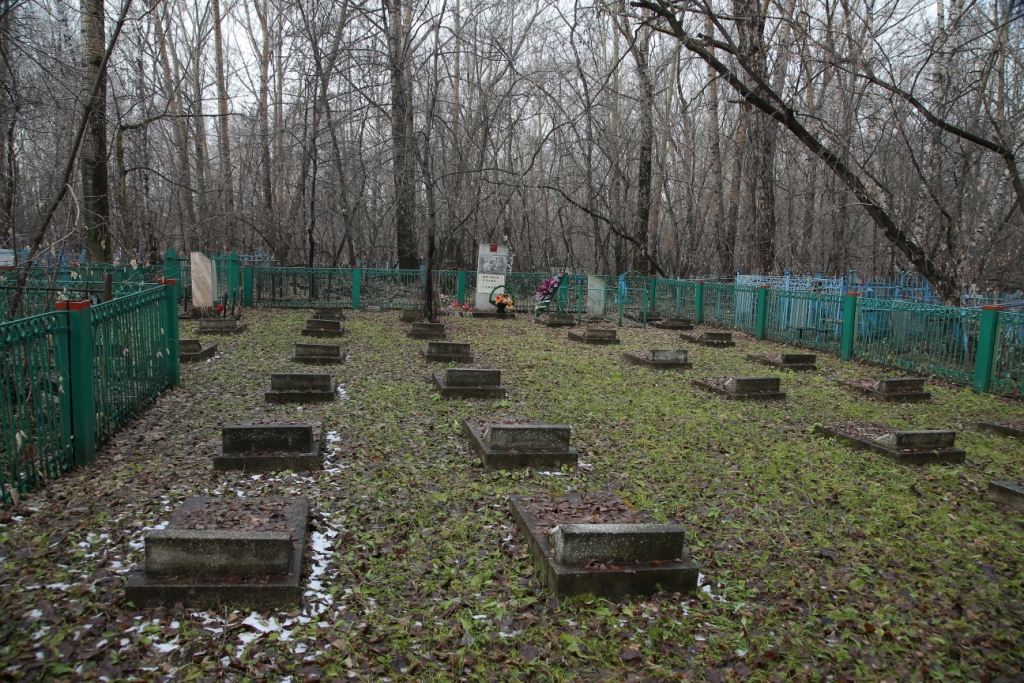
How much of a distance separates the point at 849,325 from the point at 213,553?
12.9 meters

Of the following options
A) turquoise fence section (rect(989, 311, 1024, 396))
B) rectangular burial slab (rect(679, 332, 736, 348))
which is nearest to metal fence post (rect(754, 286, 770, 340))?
rectangular burial slab (rect(679, 332, 736, 348))

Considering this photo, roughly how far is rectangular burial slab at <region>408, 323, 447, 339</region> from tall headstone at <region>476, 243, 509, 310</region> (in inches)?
222

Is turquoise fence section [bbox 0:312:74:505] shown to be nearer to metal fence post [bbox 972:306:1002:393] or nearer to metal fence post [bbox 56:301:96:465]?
metal fence post [bbox 56:301:96:465]

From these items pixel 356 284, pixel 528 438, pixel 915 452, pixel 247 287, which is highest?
pixel 356 284

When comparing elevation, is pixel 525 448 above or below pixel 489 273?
below

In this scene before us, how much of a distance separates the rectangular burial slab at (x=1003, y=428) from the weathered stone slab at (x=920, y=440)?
58.6 inches

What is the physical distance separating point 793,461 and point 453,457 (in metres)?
3.34

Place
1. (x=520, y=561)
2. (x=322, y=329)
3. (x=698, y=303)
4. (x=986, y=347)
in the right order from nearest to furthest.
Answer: (x=520, y=561), (x=986, y=347), (x=322, y=329), (x=698, y=303)

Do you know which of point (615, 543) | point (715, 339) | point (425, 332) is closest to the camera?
point (615, 543)

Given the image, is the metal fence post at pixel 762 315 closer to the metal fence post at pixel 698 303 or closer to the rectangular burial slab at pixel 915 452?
the metal fence post at pixel 698 303

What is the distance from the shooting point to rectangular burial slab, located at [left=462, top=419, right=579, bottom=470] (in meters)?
6.29

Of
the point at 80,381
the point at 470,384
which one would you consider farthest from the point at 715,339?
the point at 80,381

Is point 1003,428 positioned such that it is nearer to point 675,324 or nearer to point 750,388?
point 750,388

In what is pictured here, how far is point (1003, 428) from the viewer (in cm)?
813
